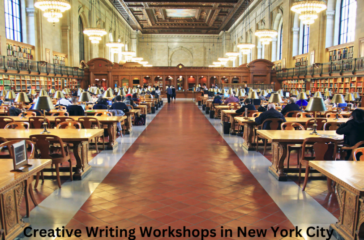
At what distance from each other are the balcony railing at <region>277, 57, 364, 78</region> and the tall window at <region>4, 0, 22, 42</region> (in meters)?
17.5

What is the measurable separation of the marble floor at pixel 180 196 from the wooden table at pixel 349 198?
37 cm

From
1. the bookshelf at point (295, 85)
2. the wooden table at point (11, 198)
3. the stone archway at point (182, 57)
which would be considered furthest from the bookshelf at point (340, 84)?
the stone archway at point (182, 57)

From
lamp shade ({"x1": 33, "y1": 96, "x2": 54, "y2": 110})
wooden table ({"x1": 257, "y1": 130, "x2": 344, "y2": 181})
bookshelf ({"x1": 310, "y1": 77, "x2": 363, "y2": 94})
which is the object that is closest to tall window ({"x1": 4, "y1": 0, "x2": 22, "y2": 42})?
lamp shade ({"x1": 33, "y1": 96, "x2": 54, "y2": 110})

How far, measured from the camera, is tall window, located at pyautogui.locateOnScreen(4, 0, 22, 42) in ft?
55.8

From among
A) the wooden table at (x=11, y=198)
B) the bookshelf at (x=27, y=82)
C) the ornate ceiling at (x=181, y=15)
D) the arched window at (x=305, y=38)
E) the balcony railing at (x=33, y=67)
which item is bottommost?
the wooden table at (x=11, y=198)

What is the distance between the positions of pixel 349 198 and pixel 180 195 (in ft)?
6.83

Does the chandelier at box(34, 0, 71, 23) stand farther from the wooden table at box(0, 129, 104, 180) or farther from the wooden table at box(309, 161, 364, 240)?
the wooden table at box(309, 161, 364, 240)

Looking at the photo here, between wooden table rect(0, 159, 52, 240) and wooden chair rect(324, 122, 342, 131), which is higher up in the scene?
wooden chair rect(324, 122, 342, 131)

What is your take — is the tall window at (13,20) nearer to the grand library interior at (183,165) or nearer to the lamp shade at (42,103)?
A: the grand library interior at (183,165)

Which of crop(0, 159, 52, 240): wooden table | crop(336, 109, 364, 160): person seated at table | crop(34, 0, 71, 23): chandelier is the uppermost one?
crop(34, 0, 71, 23): chandelier

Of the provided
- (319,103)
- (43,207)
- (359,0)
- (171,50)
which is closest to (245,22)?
(171,50)

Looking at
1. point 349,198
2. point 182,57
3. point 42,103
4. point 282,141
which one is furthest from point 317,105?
point 182,57

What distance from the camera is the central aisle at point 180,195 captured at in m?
3.46

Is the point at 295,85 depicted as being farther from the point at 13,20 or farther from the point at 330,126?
the point at 13,20
